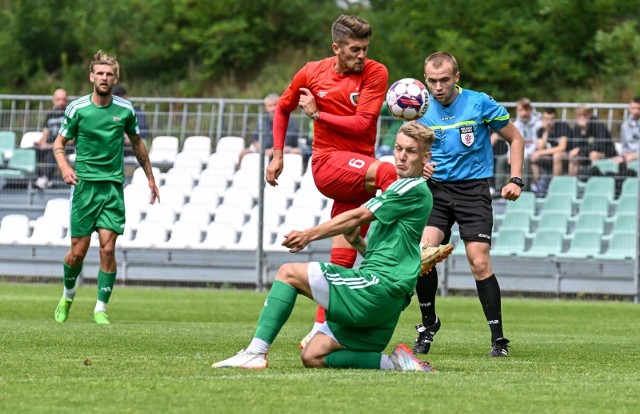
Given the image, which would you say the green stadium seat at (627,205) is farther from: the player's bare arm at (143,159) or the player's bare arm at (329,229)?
the player's bare arm at (329,229)

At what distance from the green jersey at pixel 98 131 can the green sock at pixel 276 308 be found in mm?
5241

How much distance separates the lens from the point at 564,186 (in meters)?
19.0

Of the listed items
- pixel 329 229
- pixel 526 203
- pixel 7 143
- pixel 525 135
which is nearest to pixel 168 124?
pixel 7 143

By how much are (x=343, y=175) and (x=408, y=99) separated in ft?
2.25

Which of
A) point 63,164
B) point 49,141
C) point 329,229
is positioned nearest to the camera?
point 329,229

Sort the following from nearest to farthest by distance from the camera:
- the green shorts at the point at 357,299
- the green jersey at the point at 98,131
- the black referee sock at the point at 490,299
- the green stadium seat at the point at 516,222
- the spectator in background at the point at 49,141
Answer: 1. the green shorts at the point at 357,299
2. the black referee sock at the point at 490,299
3. the green jersey at the point at 98,131
4. the green stadium seat at the point at 516,222
5. the spectator in background at the point at 49,141

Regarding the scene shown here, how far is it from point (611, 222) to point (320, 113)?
10.5m

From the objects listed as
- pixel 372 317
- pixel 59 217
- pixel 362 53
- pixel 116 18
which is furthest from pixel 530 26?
pixel 372 317

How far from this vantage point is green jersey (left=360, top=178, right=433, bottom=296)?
290 inches

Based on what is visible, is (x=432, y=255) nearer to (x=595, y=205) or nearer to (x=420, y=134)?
(x=420, y=134)

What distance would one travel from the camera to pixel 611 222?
18828mm

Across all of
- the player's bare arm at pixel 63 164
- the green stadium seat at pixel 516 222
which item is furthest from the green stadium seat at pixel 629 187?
the player's bare arm at pixel 63 164

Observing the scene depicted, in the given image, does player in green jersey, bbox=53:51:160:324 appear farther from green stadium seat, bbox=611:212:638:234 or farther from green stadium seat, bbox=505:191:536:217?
green stadium seat, bbox=611:212:638:234

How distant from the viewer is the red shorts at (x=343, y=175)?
9.27 meters
